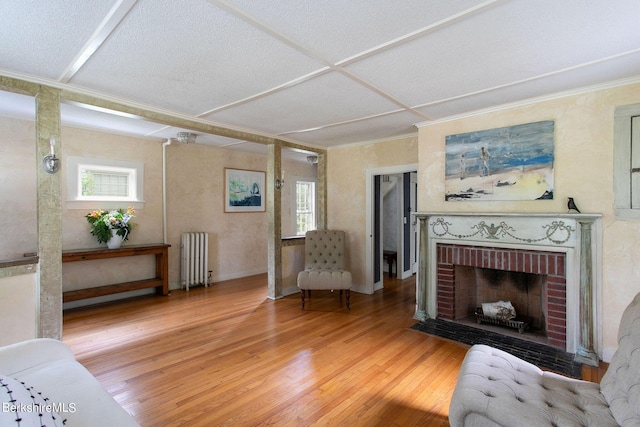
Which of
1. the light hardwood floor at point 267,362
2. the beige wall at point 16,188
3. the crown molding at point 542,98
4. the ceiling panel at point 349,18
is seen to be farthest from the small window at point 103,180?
the crown molding at point 542,98

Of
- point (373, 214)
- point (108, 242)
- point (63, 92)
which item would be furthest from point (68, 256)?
point (373, 214)

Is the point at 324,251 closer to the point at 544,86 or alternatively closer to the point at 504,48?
the point at 544,86

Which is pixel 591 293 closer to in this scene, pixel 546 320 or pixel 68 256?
pixel 546 320

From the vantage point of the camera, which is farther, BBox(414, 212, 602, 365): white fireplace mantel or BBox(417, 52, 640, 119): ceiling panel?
BBox(414, 212, 602, 365): white fireplace mantel

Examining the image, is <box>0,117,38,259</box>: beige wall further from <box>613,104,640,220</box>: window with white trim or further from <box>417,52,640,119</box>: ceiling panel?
<box>613,104,640,220</box>: window with white trim

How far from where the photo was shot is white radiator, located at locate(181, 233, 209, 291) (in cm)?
513

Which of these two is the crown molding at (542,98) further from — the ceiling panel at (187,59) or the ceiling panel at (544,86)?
the ceiling panel at (187,59)

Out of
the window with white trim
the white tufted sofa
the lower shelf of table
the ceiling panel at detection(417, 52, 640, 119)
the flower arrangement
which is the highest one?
the ceiling panel at detection(417, 52, 640, 119)

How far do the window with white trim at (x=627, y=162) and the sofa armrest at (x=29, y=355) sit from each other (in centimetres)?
410

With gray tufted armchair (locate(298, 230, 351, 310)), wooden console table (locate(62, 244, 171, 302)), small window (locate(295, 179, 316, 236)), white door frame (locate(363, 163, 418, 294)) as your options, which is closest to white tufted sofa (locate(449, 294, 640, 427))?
gray tufted armchair (locate(298, 230, 351, 310))

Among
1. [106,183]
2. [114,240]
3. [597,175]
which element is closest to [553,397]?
[597,175]

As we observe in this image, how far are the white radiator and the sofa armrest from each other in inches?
137

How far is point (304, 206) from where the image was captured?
23.7 feet

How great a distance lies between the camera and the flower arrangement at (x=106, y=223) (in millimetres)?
4266
